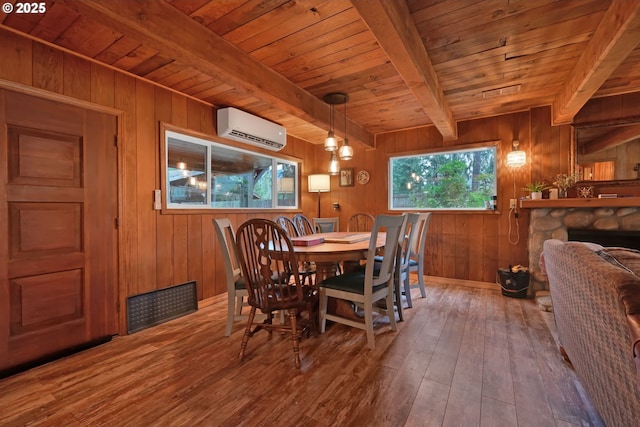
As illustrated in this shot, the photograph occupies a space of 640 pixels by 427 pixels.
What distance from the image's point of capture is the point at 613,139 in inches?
123

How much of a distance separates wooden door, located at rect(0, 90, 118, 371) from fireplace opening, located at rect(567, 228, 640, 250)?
15.3 ft

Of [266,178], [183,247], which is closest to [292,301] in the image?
[183,247]

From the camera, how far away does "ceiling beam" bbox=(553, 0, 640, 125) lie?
5.16 ft

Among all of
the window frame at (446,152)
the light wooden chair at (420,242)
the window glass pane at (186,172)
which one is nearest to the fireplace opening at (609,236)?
the window frame at (446,152)

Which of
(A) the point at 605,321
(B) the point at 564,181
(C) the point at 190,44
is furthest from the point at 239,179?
(B) the point at 564,181

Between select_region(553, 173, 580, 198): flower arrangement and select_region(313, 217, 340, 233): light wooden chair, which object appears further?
select_region(313, 217, 340, 233): light wooden chair

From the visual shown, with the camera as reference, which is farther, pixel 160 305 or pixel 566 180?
pixel 566 180

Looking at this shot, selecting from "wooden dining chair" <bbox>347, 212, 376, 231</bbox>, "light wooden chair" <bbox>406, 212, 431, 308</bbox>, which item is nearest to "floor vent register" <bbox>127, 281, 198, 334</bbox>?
"light wooden chair" <bbox>406, 212, 431, 308</bbox>

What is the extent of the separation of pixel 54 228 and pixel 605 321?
3.16 metres

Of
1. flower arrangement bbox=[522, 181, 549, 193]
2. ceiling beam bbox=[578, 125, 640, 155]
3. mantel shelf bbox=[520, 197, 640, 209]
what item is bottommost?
mantel shelf bbox=[520, 197, 640, 209]

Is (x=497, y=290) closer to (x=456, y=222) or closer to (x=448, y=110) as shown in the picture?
(x=456, y=222)

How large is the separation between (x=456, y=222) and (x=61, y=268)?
4231mm

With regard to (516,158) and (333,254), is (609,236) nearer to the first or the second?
(516,158)

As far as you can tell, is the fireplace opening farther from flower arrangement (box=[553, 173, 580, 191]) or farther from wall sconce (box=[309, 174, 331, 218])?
wall sconce (box=[309, 174, 331, 218])
